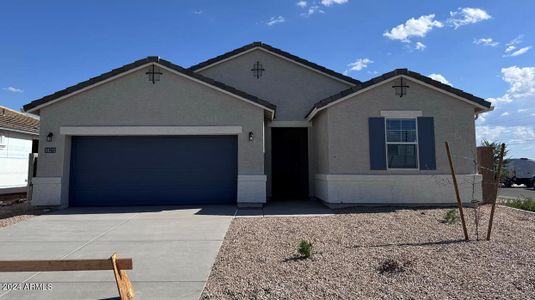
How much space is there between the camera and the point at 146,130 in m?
12.0

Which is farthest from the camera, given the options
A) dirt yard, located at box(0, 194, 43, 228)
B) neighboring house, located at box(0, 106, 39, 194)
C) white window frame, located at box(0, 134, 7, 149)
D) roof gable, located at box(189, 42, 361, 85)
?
neighboring house, located at box(0, 106, 39, 194)

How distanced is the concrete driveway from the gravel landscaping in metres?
0.44

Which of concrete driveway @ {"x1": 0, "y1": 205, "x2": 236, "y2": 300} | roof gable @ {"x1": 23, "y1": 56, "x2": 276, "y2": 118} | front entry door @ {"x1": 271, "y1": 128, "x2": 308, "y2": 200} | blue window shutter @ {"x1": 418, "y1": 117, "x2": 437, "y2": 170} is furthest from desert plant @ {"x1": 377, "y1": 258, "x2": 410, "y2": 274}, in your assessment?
front entry door @ {"x1": 271, "y1": 128, "x2": 308, "y2": 200}

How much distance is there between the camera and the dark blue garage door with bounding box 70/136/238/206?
12188 mm

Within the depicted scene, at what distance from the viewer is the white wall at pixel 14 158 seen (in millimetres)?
15836

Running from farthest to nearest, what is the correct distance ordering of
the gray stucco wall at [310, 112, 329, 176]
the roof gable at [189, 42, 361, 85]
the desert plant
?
the roof gable at [189, 42, 361, 85], the gray stucco wall at [310, 112, 329, 176], the desert plant

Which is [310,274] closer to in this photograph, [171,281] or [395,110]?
[171,281]

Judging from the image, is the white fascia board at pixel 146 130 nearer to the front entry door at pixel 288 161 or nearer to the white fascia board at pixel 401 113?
the front entry door at pixel 288 161

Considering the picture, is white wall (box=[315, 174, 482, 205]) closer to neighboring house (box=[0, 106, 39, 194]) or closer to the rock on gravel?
the rock on gravel

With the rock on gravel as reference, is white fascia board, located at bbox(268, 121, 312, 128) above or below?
above

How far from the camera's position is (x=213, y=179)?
12.3 metres

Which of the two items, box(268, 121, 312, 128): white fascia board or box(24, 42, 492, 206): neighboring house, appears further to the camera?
box(268, 121, 312, 128): white fascia board

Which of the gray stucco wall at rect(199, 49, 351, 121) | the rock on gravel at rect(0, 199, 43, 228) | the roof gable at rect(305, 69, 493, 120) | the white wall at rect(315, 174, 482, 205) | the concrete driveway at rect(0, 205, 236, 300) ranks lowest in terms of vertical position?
the concrete driveway at rect(0, 205, 236, 300)

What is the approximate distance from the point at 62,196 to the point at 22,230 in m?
3.14
